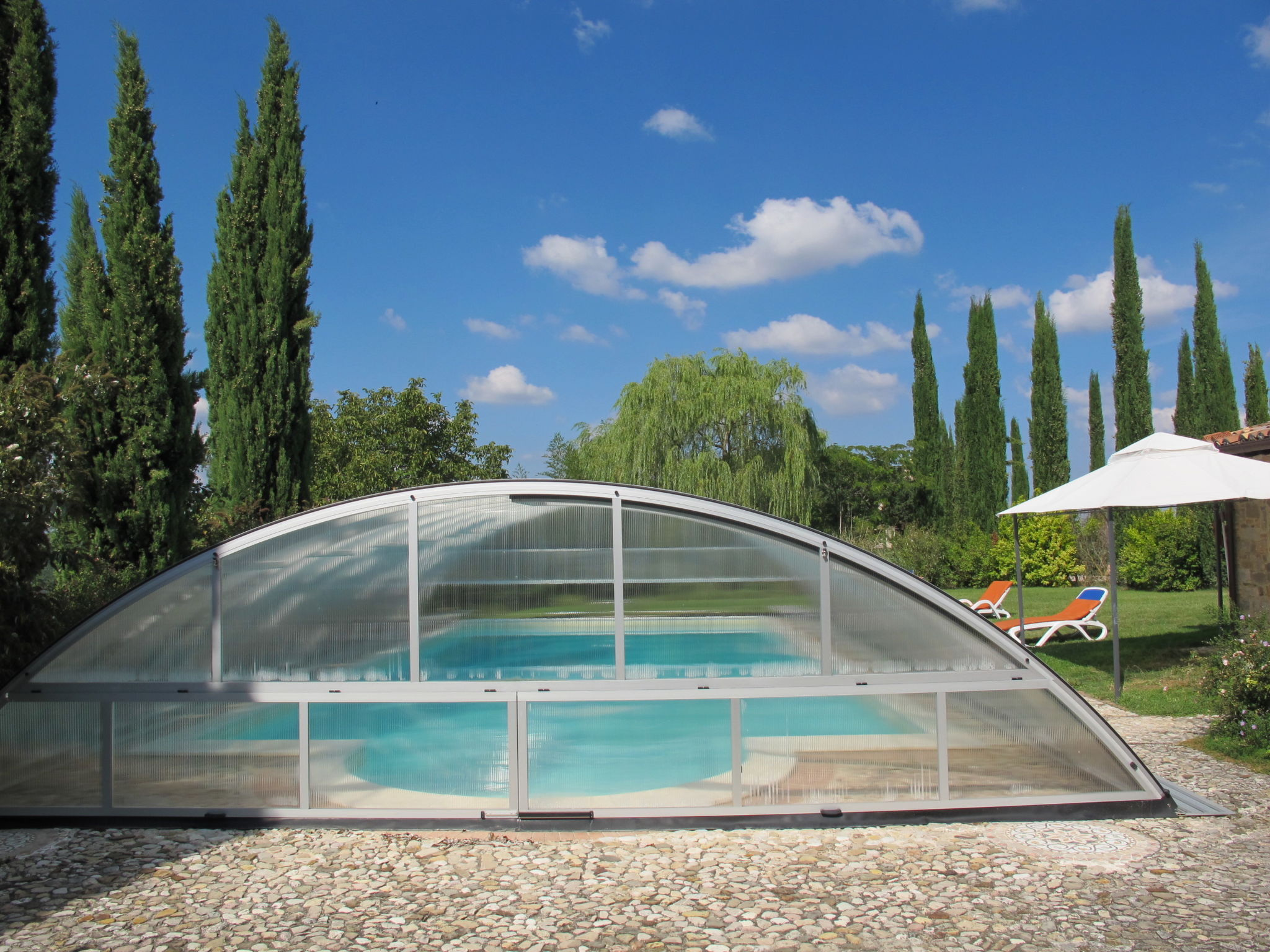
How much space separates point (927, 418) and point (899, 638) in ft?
91.3

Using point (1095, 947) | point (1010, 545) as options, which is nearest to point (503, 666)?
point (1095, 947)

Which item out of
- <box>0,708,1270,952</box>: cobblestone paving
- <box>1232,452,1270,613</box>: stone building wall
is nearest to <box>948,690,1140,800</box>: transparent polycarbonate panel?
<box>0,708,1270,952</box>: cobblestone paving

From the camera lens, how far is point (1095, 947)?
10.5 ft

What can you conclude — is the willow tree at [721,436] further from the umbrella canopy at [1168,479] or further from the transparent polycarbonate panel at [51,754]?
the transparent polycarbonate panel at [51,754]

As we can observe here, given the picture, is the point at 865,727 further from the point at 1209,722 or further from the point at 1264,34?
the point at 1264,34

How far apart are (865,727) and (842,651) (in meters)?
0.47

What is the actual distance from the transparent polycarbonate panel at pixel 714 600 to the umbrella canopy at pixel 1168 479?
5.28 metres

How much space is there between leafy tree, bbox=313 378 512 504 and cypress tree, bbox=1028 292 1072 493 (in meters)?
18.3

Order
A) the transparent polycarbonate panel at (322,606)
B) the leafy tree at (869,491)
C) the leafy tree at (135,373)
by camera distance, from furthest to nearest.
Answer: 1. the leafy tree at (869,491)
2. the leafy tree at (135,373)
3. the transparent polycarbonate panel at (322,606)

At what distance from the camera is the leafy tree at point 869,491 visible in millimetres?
38531

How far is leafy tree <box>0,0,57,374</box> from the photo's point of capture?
25.0ft

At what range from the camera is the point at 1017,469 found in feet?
101

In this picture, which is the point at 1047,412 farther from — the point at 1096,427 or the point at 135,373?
the point at 135,373

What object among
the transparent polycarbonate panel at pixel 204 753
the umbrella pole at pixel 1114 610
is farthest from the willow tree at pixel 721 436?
the transparent polycarbonate panel at pixel 204 753
